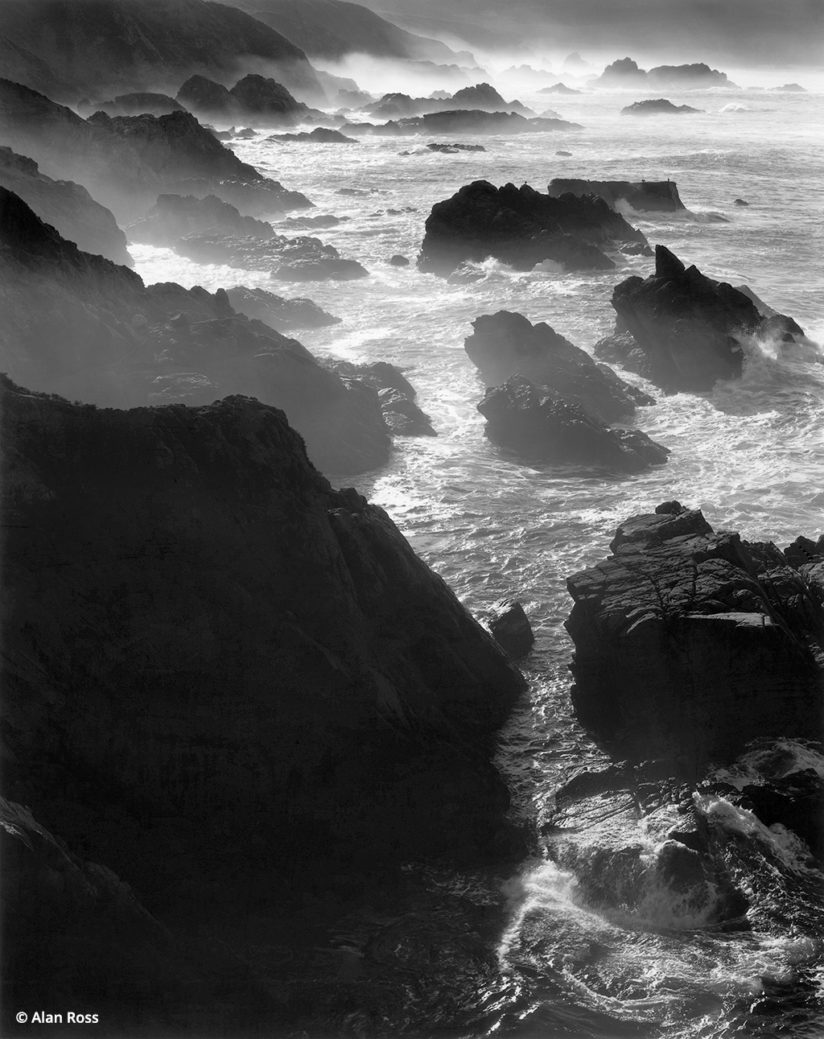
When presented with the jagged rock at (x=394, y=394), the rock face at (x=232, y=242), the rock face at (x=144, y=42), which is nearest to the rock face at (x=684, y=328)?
the jagged rock at (x=394, y=394)

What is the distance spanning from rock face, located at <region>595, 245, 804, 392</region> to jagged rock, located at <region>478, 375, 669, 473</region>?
504 cm

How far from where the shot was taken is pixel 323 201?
62.2 meters

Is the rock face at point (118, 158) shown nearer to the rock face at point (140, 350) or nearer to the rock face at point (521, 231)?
the rock face at point (521, 231)

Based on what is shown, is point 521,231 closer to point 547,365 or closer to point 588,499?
point 547,365

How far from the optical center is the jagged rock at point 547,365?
29359 millimetres

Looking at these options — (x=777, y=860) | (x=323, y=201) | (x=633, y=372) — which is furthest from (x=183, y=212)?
(x=777, y=860)

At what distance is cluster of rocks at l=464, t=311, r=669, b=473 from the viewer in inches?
1049

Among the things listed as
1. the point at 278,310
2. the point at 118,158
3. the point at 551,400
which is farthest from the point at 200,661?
the point at 118,158

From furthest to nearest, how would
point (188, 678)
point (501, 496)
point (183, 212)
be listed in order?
point (183, 212), point (501, 496), point (188, 678)

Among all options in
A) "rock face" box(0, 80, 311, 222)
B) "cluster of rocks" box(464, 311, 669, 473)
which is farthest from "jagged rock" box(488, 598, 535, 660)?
"rock face" box(0, 80, 311, 222)

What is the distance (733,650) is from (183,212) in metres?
40.6

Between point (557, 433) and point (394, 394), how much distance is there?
15.9 feet

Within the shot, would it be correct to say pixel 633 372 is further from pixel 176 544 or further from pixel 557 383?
A: pixel 176 544

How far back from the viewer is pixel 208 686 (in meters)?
13.6
